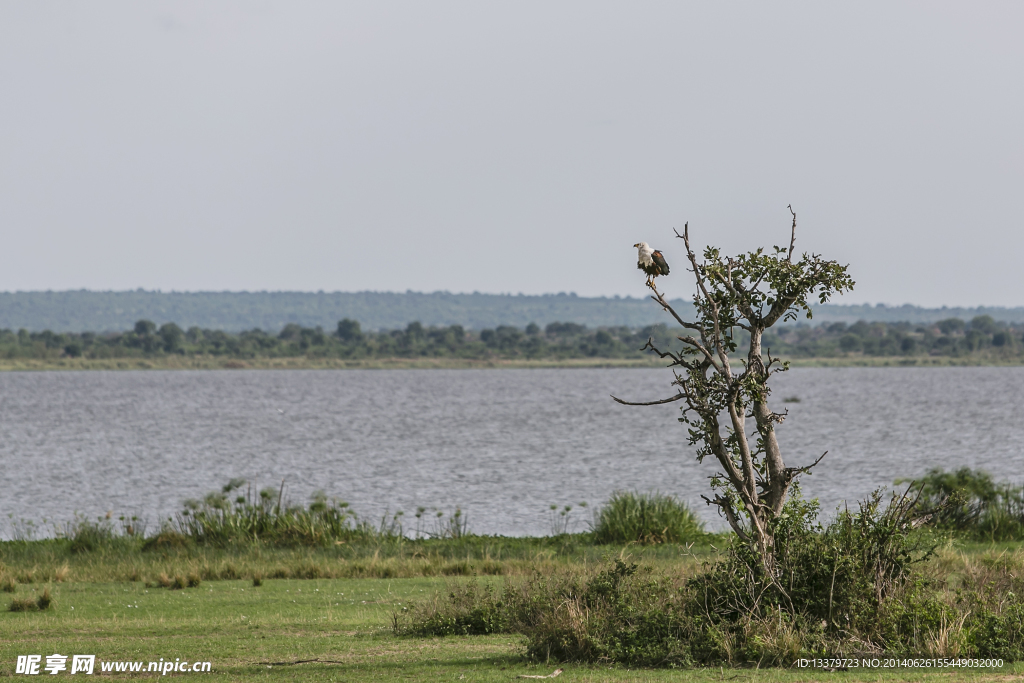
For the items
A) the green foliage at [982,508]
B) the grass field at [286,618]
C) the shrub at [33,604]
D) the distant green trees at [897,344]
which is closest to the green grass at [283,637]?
the grass field at [286,618]

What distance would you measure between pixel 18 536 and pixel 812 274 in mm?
22349

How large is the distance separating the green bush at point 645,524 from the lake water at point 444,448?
11.1ft

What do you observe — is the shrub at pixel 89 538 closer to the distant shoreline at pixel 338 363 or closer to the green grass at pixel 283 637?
the green grass at pixel 283 637

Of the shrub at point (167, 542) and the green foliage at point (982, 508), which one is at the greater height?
the green foliage at point (982, 508)


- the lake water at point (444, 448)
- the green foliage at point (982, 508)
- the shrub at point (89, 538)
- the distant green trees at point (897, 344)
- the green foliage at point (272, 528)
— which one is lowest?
the lake water at point (444, 448)

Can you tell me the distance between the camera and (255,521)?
2366 cm

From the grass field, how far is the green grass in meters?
0.02

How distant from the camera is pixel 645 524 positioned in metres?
22.5

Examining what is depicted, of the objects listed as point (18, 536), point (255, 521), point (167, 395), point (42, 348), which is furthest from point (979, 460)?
point (42, 348)

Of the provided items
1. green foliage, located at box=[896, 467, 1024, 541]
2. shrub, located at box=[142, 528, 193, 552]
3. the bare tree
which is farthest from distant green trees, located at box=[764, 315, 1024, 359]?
the bare tree

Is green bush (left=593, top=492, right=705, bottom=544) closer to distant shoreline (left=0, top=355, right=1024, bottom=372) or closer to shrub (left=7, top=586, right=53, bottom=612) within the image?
shrub (left=7, top=586, right=53, bottom=612)

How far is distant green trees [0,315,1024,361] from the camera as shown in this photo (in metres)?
180

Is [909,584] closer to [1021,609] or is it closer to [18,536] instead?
[1021,609]

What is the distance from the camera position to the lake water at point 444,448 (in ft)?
121
